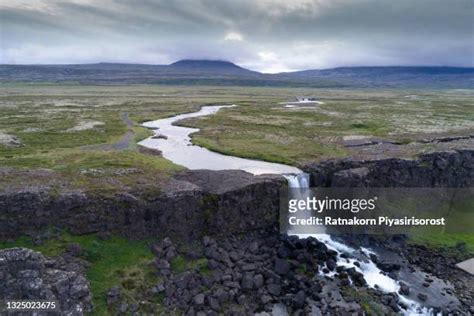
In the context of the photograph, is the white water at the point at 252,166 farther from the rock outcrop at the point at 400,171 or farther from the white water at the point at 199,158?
the rock outcrop at the point at 400,171

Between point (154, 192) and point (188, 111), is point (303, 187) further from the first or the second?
point (188, 111)

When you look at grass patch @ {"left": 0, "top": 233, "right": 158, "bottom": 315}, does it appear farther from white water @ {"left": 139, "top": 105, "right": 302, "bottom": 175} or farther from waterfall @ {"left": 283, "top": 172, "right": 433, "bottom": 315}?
white water @ {"left": 139, "top": 105, "right": 302, "bottom": 175}

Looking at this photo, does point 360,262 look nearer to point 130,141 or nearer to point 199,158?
point 199,158

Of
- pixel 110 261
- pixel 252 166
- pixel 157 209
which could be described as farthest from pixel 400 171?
pixel 110 261

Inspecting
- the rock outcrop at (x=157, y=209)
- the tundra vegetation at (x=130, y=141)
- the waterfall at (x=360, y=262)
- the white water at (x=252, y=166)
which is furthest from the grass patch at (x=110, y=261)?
the white water at (x=252, y=166)

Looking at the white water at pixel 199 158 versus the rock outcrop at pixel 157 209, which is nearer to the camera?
the rock outcrop at pixel 157 209

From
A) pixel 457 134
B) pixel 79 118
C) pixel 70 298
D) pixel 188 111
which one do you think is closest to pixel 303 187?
pixel 70 298
